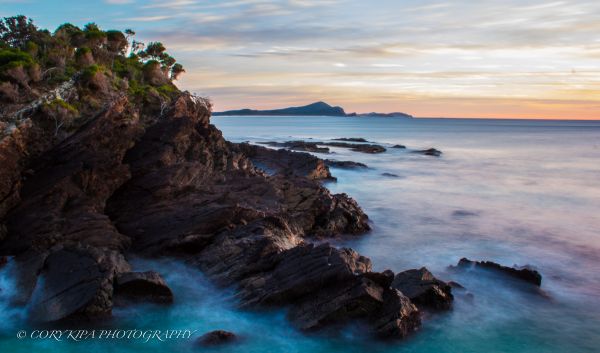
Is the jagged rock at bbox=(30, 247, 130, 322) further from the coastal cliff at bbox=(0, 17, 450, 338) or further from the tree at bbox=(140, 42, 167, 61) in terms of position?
the tree at bbox=(140, 42, 167, 61)

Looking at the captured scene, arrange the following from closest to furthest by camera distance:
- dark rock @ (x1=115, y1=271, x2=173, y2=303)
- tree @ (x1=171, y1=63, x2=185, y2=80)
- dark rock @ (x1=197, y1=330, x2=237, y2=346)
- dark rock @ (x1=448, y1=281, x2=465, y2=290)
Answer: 1. dark rock @ (x1=197, y1=330, x2=237, y2=346)
2. dark rock @ (x1=115, y1=271, x2=173, y2=303)
3. dark rock @ (x1=448, y1=281, x2=465, y2=290)
4. tree @ (x1=171, y1=63, x2=185, y2=80)

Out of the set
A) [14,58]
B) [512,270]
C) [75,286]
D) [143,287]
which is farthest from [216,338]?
[14,58]

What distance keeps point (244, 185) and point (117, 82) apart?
12.5 metres

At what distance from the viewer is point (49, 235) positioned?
19125 mm

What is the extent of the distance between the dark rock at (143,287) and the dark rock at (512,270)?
12.7 metres

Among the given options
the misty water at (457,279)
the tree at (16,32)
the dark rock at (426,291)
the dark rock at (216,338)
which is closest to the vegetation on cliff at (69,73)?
the tree at (16,32)

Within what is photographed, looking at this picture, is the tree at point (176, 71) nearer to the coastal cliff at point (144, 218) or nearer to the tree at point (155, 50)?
the tree at point (155, 50)

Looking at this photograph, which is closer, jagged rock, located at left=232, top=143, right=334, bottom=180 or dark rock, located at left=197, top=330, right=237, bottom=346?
dark rock, located at left=197, top=330, right=237, bottom=346

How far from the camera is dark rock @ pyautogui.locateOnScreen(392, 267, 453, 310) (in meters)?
16.7

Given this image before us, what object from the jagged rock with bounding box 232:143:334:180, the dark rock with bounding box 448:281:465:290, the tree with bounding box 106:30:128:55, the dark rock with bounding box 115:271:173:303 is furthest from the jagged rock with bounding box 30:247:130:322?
the tree with bounding box 106:30:128:55

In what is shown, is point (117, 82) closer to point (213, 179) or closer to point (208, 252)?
point (213, 179)

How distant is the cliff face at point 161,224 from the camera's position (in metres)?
15.3

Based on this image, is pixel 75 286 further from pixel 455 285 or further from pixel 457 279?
pixel 457 279

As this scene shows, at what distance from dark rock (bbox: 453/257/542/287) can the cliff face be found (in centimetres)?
529
